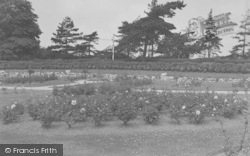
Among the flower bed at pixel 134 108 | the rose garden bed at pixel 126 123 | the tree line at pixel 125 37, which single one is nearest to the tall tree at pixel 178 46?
the tree line at pixel 125 37

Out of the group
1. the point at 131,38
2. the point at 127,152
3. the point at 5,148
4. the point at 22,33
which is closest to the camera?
the point at 5,148

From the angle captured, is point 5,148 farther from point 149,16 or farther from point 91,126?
point 149,16

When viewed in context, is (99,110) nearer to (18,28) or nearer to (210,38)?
(210,38)

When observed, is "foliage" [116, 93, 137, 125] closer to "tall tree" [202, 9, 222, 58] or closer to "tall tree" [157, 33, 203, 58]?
"tall tree" [157, 33, 203, 58]

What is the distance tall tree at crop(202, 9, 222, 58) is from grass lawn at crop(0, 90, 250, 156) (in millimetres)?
25518

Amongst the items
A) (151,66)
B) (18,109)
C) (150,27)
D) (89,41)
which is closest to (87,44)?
(89,41)

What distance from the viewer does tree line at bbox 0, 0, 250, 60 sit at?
2980 centimetres

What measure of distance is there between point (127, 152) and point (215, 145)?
151 cm

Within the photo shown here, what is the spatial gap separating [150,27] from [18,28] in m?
12.1

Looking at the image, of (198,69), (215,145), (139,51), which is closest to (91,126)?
(215,145)

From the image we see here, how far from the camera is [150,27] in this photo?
29031 millimetres

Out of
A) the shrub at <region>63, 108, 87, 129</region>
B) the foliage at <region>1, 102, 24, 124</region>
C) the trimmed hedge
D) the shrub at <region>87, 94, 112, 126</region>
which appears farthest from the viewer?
the trimmed hedge

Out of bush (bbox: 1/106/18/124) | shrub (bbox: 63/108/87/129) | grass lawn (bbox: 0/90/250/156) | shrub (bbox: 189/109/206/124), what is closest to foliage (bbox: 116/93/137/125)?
grass lawn (bbox: 0/90/250/156)

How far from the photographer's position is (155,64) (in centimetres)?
2347
